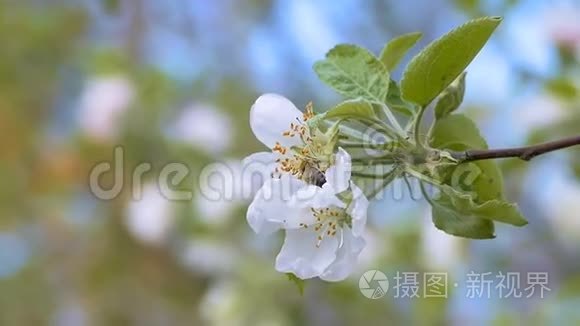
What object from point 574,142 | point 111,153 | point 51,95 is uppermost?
point 51,95

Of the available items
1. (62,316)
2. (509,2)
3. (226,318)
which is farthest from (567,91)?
(62,316)

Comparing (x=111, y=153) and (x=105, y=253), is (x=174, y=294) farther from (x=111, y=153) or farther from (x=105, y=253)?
(x=111, y=153)

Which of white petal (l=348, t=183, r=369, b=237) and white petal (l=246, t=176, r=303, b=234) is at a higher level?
white petal (l=246, t=176, r=303, b=234)

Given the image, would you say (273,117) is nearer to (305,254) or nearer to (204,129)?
(305,254)

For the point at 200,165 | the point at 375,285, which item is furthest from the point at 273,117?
the point at 200,165

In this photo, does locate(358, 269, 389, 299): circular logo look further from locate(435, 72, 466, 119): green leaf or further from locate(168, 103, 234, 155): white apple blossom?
locate(168, 103, 234, 155): white apple blossom

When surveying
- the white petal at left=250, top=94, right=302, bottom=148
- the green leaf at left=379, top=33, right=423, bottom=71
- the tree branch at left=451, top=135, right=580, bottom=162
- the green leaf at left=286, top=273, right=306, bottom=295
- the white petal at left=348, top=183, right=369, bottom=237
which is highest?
the green leaf at left=379, top=33, right=423, bottom=71

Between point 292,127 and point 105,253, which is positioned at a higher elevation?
point 105,253

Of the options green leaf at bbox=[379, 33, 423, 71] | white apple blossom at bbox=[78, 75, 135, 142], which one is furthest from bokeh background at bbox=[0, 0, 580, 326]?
green leaf at bbox=[379, 33, 423, 71]
